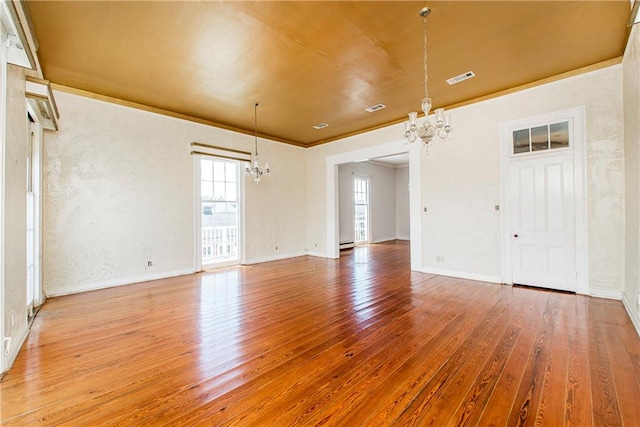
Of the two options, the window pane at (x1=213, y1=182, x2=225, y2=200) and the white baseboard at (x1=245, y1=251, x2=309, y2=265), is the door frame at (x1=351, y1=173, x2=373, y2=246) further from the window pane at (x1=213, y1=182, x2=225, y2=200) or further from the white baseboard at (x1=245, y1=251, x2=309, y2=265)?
the window pane at (x1=213, y1=182, x2=225, y2=200)

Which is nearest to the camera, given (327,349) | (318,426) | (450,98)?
(318,426)

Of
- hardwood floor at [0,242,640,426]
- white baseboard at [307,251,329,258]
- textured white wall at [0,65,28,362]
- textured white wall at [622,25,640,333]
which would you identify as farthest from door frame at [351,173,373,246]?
textured white wall at [0,65,28,362]

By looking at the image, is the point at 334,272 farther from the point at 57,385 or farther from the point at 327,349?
the point at 57,385

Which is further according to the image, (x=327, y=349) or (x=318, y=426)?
(x=327, y=349)

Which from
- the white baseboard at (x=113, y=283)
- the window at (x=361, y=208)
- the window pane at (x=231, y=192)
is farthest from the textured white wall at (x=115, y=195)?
the window at (x=361, y=208)

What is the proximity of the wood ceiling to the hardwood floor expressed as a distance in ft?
10.5

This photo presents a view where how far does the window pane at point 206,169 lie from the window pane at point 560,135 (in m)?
6.27

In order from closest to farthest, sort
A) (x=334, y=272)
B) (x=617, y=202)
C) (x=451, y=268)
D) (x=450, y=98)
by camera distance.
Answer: (x=617, y=202), (x=450, y=98), (x=451, y=268), (x=334, y=272)

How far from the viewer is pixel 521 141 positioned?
4.52 meters

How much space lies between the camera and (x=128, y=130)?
5.02m

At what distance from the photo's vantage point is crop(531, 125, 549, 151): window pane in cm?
428

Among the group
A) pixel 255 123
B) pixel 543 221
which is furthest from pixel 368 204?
pixel 543 221

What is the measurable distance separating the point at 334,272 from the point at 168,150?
409cm

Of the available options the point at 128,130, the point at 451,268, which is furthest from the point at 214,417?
the point at 128,130
